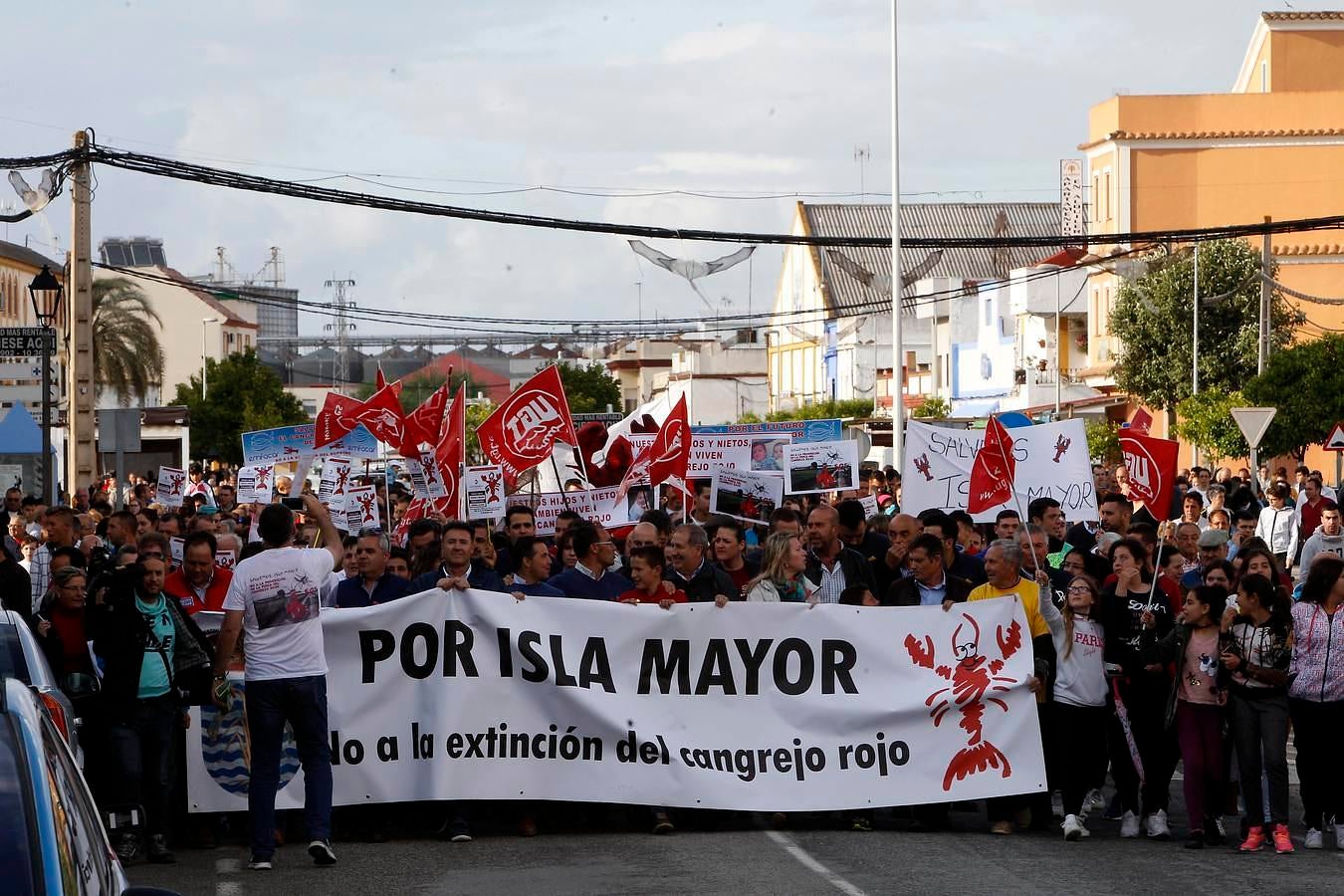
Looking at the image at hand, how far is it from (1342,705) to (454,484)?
1046 cm

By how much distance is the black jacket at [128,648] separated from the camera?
1036cm

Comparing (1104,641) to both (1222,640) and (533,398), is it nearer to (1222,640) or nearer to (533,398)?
(1222,640)

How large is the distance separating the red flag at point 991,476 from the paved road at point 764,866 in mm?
4318

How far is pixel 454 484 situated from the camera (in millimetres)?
19422

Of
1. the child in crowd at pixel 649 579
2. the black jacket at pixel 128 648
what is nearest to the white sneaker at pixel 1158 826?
the child in crowd at pixel 649 579

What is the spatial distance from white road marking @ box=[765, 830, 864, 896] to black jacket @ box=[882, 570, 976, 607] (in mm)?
1588

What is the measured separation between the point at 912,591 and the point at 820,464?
30.9 feet

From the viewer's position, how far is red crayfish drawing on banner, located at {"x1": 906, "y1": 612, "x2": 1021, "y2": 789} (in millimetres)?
11383

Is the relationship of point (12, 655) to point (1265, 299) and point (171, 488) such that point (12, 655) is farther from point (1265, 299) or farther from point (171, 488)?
point (1265, 299)

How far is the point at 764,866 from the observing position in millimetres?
9938

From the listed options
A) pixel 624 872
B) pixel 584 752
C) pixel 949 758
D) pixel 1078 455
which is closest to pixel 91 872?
pixel 624 872

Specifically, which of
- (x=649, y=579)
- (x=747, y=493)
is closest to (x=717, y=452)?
(x=747, y=493)

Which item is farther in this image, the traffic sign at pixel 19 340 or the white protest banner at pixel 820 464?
the traffic sign at pixel 19 340

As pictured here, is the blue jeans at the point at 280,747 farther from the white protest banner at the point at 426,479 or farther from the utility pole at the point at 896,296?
the utility pole at the point at 896,296
